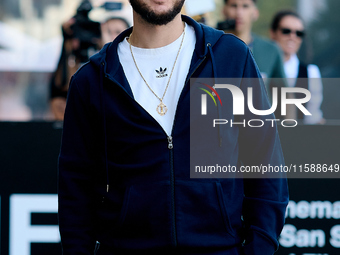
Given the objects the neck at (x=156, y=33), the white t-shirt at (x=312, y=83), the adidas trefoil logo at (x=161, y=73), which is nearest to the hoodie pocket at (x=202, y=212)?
the adidas trefoil logo at (x=161, y=73)

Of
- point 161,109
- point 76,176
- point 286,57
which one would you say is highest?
point 286,57

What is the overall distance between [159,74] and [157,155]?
1.01ft

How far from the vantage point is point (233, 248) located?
1.69m

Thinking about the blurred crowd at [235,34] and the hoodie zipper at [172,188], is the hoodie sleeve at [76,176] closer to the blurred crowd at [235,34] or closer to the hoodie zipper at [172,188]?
the hoodie zipper at [172,188]

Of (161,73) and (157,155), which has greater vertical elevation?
(161,73)

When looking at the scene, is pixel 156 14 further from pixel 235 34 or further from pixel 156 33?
pixel 235 34

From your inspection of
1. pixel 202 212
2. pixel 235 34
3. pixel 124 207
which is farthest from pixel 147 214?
pixel 235 34

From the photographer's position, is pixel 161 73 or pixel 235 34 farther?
pixel 235 34

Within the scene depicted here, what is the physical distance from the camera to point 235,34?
11.8ft

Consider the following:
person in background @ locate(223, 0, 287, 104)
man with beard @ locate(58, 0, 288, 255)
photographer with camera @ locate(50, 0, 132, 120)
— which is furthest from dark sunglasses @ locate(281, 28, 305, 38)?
man with beard @ locate(58, 0, 288, 255)

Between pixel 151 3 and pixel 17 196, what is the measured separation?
228 centimetres

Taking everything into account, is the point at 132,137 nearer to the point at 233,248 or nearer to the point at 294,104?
the point at 233,248

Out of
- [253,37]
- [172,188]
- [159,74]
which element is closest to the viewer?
[172,188]

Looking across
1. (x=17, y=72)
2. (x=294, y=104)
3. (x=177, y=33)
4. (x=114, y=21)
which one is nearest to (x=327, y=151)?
(x=294, y=104)
